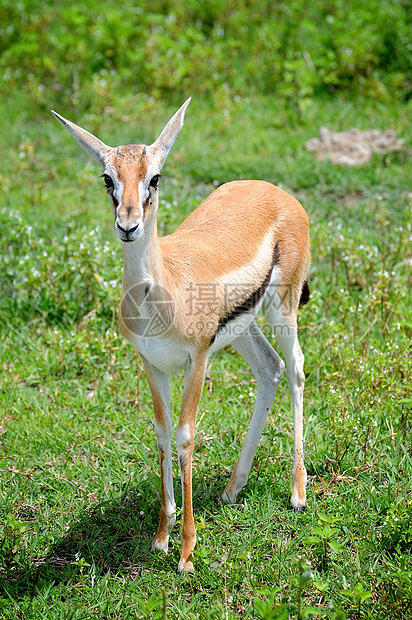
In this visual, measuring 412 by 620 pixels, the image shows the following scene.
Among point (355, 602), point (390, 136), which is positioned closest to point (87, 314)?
point (355, 602)

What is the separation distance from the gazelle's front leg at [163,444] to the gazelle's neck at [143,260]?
45cm

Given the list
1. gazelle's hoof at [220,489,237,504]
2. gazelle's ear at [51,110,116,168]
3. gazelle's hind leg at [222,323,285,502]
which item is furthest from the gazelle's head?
gazelle's hoof at [220,489,237,504]

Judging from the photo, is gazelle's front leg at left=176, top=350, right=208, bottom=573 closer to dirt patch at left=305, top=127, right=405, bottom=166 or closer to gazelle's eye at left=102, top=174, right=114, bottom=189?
gazelle's eye at left=102, top=174, right=114, bottom=189

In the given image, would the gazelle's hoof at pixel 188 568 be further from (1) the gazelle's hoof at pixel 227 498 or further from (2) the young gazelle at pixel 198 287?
(1) the gazelle's hoof at pixel 227 498

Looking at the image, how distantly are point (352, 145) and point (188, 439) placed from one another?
4836 millimetres

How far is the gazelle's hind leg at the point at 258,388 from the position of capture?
3.48 metres

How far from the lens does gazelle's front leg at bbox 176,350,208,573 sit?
306cm

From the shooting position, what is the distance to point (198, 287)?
3154 millimetres

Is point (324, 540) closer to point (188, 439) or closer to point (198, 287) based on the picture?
point (188, 439)

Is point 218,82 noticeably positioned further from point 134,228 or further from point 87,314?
point 134,228

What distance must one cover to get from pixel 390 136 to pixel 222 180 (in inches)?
79.5

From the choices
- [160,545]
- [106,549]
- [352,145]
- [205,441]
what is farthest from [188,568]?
[352,145]

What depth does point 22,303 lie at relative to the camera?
4875 mm

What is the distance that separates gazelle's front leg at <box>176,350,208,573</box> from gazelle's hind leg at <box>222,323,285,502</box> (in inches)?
17.4
